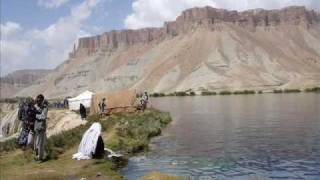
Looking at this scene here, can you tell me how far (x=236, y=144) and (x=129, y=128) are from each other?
7642mm

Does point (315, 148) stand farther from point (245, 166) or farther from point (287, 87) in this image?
point (287, 87)

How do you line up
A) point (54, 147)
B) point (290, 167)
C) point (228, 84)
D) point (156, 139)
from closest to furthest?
point (290, 167) < point (54, 147) < point (156, 139) < point (228, 84)

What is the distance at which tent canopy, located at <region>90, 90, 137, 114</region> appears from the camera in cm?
5297

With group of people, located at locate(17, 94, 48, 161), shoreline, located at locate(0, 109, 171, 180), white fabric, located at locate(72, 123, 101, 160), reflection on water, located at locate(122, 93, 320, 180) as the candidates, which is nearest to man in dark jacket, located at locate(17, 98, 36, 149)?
group of people, located at locate(17, 94, 48, 161)

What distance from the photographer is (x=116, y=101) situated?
176 ft

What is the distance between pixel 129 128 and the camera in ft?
116

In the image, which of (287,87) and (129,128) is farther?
(287,87)

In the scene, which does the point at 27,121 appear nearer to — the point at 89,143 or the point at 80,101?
the point at 89,143

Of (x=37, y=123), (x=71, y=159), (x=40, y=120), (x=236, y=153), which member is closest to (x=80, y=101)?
(x=236, y=153)

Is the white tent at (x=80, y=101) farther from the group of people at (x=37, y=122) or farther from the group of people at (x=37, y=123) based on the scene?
the group of people at (x=37, y=122)

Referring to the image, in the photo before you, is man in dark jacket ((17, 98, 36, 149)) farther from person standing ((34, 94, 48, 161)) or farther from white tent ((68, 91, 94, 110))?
white tent ((68, 91, 94, 110))

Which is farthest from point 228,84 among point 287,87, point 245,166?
point 245,166

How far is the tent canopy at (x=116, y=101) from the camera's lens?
53.0m

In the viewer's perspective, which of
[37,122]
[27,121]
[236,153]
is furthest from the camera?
[236,153]
